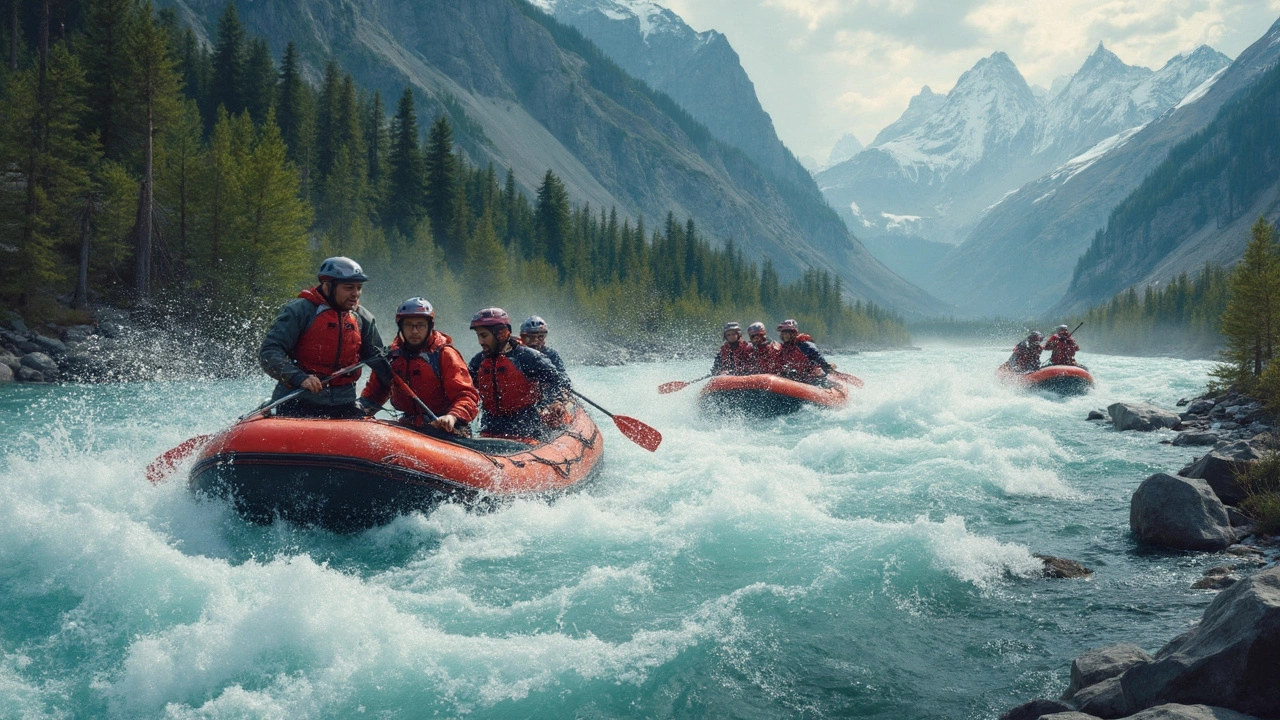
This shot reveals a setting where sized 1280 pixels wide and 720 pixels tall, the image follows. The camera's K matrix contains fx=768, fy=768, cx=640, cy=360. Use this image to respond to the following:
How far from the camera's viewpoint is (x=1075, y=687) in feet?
15.9

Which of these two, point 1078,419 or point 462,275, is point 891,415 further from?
point 462,275

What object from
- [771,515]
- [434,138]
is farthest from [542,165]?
[771,515]

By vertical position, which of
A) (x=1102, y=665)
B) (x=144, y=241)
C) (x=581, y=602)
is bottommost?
(x=581, y=602)

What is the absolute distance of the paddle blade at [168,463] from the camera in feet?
27.8

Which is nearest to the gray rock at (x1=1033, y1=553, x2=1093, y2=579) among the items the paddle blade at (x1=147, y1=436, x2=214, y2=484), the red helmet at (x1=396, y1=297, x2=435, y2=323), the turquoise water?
the turquoise water

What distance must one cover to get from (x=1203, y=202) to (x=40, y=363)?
199717 mm

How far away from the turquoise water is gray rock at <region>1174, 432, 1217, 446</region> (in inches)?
231

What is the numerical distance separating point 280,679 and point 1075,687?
5.16 m

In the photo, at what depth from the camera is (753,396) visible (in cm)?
1786

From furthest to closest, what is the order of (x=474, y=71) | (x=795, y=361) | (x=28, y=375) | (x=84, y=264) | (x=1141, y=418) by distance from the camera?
(x=474, y=71) < (x=84, y=264) < (x=28, y=375) < (x=795, y=361) < (x=1141, y=418)

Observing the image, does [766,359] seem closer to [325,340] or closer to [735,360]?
[735,360]

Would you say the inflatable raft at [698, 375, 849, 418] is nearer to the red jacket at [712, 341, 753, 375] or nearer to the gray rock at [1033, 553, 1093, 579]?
the red jacket at [712, 341, 753, 375]

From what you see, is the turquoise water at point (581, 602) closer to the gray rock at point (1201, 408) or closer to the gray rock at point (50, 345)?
the gray rock at point (1201, 408)

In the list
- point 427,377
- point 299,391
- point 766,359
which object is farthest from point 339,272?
point 766,359
